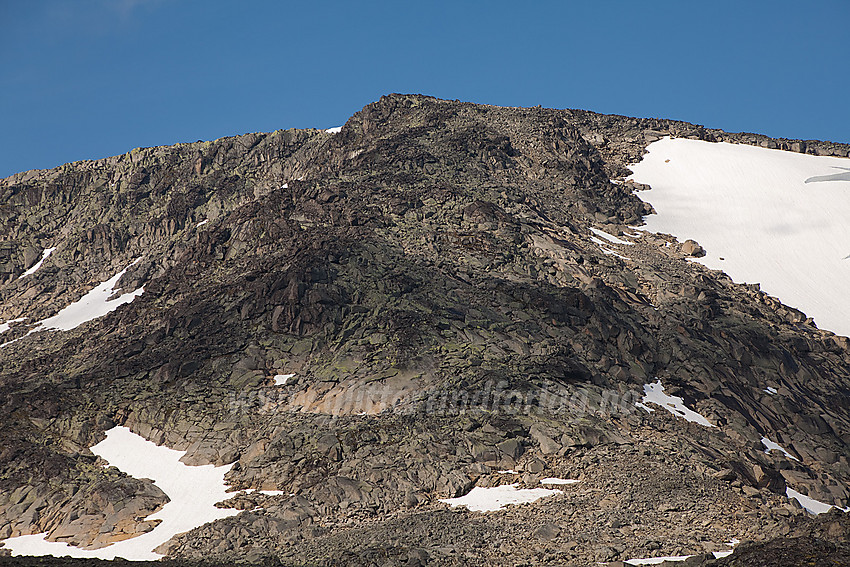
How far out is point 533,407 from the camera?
4806 centimetres

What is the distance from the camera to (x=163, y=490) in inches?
1809

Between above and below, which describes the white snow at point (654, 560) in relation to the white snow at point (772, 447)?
below

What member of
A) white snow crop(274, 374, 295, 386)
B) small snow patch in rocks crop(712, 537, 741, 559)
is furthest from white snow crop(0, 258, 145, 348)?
small snow patch in rocks crop(712, 537, 741, 559)

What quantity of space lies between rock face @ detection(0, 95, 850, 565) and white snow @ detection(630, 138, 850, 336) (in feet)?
17.1

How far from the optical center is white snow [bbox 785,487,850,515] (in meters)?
44.4

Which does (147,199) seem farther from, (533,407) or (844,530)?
(844,530)

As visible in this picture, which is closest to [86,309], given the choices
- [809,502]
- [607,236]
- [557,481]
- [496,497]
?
[607,236]

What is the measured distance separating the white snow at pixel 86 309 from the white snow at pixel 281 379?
29479mm

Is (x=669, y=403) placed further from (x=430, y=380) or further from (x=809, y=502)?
(x=430, y=380)

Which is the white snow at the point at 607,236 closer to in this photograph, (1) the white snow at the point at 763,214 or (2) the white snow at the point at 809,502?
(1) the white snow at the point at 763,214

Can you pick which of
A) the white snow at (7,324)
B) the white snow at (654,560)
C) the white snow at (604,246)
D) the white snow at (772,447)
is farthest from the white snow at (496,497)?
the white snow at (7,324)

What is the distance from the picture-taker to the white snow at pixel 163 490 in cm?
4084

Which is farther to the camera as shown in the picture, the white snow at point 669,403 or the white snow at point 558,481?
the white snow at point 669,403

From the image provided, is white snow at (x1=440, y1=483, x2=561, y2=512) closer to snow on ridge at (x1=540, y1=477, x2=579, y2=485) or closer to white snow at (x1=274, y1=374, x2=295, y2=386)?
snow on ridge at (x1=540, y1=477, x2=579, y2=485)
